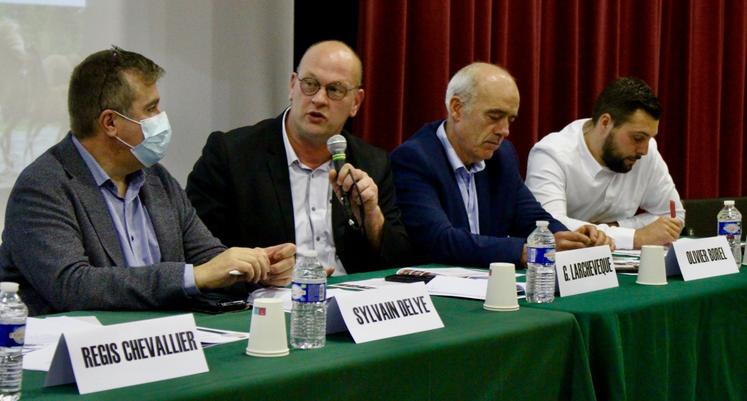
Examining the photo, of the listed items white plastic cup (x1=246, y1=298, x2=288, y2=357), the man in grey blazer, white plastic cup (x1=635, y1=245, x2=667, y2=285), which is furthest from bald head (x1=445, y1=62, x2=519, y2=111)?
white plastic cup (x1=246, y1=298, x2=288, y2=357)

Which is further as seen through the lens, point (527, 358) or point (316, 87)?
point (316, 87)

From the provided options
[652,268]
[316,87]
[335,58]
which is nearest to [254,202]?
[316,87]

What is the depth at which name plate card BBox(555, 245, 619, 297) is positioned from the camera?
7.61ft

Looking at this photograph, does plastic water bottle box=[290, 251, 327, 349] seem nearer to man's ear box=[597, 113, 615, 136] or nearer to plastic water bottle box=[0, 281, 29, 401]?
plastic water bottle box=[0, 281, 29, 401]

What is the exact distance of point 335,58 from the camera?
3.14 metres

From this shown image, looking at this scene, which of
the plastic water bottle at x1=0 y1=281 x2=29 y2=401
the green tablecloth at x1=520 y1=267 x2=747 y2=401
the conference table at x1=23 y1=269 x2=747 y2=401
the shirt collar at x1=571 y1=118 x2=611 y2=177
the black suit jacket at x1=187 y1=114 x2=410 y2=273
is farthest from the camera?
the shirt collar at x1=571 y1=118 x2=611 y2=177

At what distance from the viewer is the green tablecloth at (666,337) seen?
2.09 metres

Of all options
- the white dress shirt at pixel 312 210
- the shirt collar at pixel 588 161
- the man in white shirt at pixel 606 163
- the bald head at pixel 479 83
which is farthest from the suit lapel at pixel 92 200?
the shirt collar at pixel 588 161

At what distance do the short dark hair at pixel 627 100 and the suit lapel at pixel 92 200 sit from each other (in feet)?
7.89

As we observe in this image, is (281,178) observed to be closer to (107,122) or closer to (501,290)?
(107,122)

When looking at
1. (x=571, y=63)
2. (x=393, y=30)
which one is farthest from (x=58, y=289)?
(x=571, y=63)

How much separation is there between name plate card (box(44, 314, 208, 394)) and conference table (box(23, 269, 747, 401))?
0.8 inches

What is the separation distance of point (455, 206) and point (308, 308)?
1714 mm

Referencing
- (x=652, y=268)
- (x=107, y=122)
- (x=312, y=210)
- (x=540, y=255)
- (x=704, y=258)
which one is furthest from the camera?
(x=312, y=210)
